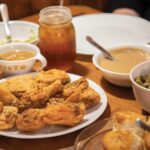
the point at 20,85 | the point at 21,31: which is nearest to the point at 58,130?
the point at 20,85

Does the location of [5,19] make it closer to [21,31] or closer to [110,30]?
[21,31]

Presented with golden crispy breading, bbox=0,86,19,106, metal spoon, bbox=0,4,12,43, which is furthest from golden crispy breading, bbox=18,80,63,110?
metal spoon, bbox=0,4,12,43

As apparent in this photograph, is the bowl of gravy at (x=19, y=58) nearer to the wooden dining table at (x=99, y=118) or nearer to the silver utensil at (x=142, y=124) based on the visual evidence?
the wooden dining table at (x=99, y=118)

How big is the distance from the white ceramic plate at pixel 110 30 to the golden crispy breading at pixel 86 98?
1.14ft

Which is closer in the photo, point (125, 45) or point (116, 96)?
point (116, 96)

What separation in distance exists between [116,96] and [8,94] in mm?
289

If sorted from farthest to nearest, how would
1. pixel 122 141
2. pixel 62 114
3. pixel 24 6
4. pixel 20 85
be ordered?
1. pixel 24 6
2. pixel 20 85
3. pixel 62 114
4. pixel 122 141

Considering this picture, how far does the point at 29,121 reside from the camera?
32.2 inches

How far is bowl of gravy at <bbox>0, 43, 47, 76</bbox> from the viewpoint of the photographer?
106 centimetres

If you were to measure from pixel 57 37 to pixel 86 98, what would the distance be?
26 centimetres

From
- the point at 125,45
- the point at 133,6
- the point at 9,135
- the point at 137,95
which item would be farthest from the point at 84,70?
the point at 133,6

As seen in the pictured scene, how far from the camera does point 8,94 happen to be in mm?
884

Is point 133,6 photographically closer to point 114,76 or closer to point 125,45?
point 125,45

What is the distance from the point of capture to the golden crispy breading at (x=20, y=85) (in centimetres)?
90
